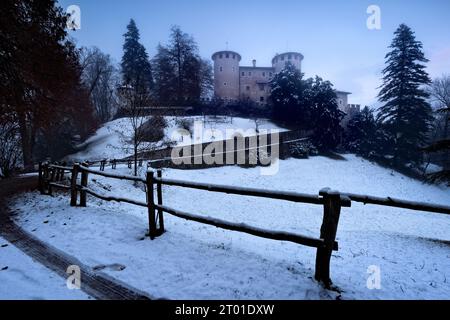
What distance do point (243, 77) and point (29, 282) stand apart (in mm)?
54647

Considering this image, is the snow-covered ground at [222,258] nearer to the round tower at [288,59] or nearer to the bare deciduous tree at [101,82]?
the bare deciduous tree at [101,82]

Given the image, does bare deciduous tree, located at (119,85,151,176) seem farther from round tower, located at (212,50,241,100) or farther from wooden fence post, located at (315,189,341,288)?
round tower, located at (212,50,241,100)

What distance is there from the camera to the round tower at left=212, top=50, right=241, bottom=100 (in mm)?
51969

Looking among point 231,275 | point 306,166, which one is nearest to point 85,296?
point 231,275

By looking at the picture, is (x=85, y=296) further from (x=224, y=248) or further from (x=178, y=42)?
(x=178, y=42)

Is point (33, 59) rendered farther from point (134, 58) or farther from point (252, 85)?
point (252, 85)

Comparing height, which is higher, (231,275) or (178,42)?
(178,42)

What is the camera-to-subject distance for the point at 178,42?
138 feet

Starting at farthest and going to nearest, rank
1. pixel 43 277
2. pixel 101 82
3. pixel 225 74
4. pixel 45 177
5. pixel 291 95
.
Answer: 1. pixel 225 74
2. pixel 101 82
3. pixel 291 95
4. pixel 45 177
5. pixel 43 277

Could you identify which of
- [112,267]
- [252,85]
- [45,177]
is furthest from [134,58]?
[112,267]

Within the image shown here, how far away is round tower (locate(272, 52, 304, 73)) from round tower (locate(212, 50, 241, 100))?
9.43 m

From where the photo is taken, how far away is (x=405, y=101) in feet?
97.0

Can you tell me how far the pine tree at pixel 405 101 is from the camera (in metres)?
28.8

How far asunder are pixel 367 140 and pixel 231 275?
3275cm
